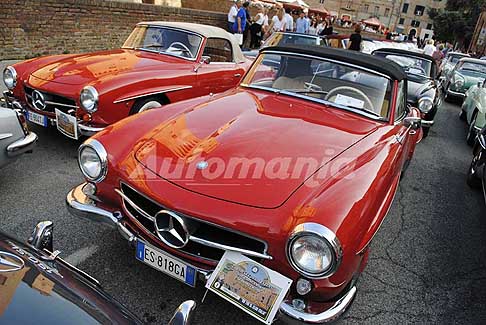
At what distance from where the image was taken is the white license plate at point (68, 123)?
3.93 meters

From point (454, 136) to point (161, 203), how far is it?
7.49 m

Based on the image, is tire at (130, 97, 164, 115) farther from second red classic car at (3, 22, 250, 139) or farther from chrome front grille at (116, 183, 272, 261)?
chrome front grille at (116, 183, 272, 261)

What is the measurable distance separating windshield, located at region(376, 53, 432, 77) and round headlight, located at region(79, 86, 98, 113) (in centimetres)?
635

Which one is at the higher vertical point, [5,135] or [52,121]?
[5,135]

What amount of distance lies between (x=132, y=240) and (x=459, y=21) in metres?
62.3

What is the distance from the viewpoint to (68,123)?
3975mm

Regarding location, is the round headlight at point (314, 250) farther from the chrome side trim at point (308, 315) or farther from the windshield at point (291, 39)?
the windshield at point (291, 39)

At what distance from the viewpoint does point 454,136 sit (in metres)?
7.89

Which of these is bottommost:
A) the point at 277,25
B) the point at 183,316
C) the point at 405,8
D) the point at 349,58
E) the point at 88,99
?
the point at 405,8

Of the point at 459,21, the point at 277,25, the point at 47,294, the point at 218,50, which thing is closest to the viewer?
the point at 47,294

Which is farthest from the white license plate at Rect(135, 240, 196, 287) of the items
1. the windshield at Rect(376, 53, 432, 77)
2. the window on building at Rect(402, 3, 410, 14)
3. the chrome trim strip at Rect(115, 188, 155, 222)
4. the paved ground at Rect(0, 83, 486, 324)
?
the window on building at Rect(402, 3, 410, 14)

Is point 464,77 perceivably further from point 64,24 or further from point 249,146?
point 249,146

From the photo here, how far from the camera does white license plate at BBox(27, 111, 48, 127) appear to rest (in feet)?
14.0

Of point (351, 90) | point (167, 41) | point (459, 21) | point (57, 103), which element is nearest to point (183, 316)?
point (351, 90)
